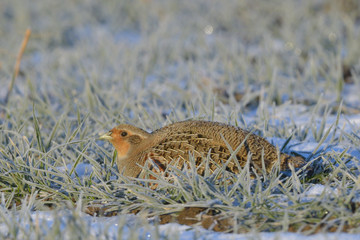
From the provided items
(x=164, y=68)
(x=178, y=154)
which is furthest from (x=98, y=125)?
(x=164, y=68)

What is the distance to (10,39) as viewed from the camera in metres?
7.23

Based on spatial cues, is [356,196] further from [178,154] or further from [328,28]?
[328,28]

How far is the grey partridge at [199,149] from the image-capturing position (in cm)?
292

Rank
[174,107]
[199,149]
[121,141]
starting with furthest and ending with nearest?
[174,107]
[121,141]
[199,149]

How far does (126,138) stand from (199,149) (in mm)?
536

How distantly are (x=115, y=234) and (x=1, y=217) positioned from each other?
62 cm

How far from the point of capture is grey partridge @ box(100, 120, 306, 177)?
9.57 feet

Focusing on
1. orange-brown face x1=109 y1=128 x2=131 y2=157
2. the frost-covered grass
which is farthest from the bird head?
the frost-covered grass

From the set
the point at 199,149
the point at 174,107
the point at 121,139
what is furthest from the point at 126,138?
the point at 174,107

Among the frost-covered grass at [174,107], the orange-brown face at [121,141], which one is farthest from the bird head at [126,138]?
the frost-covered grass at [174,107]

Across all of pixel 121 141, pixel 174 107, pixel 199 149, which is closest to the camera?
pixel 199 149

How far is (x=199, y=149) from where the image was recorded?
294cm

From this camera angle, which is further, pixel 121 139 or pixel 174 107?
pixel 174 107

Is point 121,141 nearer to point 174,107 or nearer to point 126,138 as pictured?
point 126,138
